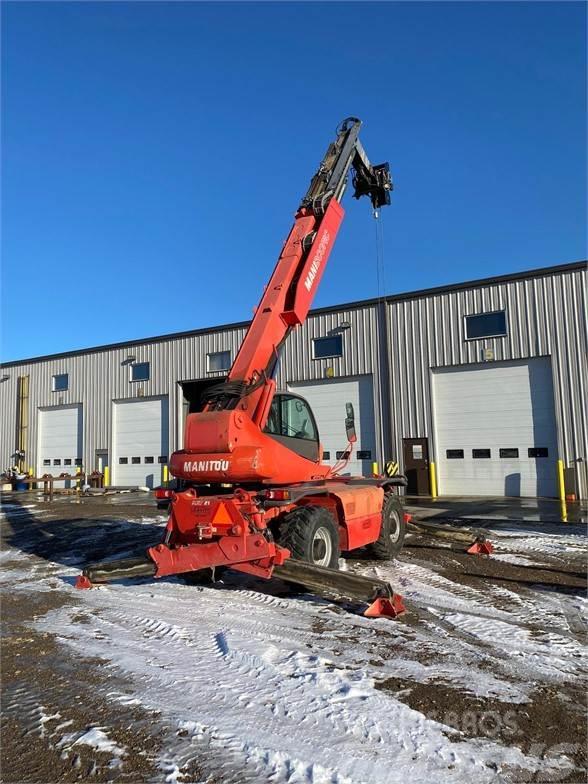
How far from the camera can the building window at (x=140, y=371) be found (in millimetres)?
28156

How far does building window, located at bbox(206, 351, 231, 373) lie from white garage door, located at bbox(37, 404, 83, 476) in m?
9.06

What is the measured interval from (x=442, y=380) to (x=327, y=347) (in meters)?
5.02

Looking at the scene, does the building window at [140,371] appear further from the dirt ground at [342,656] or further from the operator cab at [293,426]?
the operator cab at [293,426]

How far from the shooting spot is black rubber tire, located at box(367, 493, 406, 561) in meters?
8.66

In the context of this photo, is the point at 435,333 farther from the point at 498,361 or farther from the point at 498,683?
the point at 498,683

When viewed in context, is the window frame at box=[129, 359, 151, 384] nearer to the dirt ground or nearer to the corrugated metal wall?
the corrugated metal wall

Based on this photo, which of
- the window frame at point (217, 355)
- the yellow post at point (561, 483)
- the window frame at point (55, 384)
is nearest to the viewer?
the yellow post at point (561, 483)

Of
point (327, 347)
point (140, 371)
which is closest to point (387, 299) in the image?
point (327, 347)

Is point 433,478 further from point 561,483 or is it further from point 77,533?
point 77,533

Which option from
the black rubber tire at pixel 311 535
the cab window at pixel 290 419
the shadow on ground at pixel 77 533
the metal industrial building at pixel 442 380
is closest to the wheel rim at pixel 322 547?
the black rubber tire at pixel 311 535

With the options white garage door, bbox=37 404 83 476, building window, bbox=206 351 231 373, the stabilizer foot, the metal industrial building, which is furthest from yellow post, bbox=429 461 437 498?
white garage door, bbox=37 404 83 476

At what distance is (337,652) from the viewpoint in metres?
4.63

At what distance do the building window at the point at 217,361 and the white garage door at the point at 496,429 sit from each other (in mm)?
9763

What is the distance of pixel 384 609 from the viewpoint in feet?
18.0
